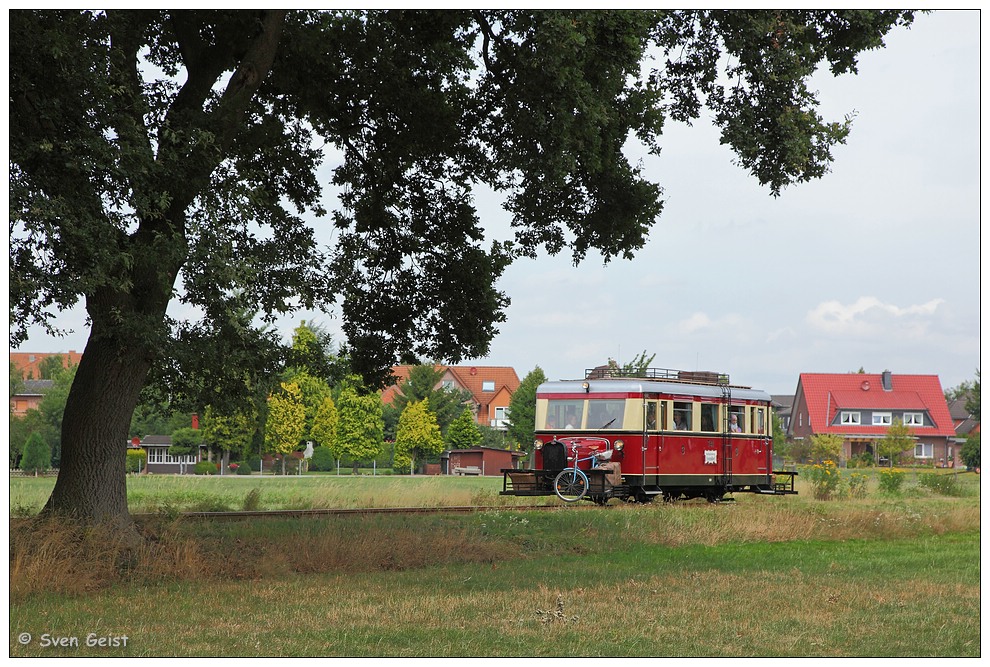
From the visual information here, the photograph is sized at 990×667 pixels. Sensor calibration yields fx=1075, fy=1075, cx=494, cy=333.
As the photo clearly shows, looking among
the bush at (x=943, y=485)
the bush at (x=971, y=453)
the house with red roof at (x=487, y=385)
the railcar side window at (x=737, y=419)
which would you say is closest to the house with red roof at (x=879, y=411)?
the bush at (x=971, y=453)

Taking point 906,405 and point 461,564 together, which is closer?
point 461,564

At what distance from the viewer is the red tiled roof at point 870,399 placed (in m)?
65.9

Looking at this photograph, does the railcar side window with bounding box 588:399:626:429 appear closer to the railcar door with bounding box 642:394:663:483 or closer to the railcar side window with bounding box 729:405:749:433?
the railcar door with bounding box 642:394:663:483

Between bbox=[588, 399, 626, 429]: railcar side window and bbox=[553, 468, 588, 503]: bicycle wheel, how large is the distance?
114 cm

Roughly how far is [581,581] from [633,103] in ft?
25.8

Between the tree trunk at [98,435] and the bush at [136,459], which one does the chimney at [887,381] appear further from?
the tree trunk at [98,435]

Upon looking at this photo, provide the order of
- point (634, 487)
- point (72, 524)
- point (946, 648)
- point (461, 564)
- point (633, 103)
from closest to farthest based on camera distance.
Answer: point (946, 648) < point (72, 524) < point (461, 564) < point (633, 103) < point (634, 487)

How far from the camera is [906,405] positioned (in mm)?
66812

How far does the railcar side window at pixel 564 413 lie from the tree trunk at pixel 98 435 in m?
11.1

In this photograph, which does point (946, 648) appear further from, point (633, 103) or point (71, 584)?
point (633, 103)

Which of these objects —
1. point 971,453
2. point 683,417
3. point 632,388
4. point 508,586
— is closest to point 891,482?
point 683,417

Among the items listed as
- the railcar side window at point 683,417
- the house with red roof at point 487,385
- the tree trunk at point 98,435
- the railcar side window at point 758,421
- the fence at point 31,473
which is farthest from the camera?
the house with red roof at point 487,385

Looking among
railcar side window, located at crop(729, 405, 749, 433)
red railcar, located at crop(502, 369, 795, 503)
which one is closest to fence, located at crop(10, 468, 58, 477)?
red railcar, located at crop(502, 369, 795, 503)

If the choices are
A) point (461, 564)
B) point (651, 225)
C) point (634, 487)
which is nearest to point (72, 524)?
point (461, 564)
